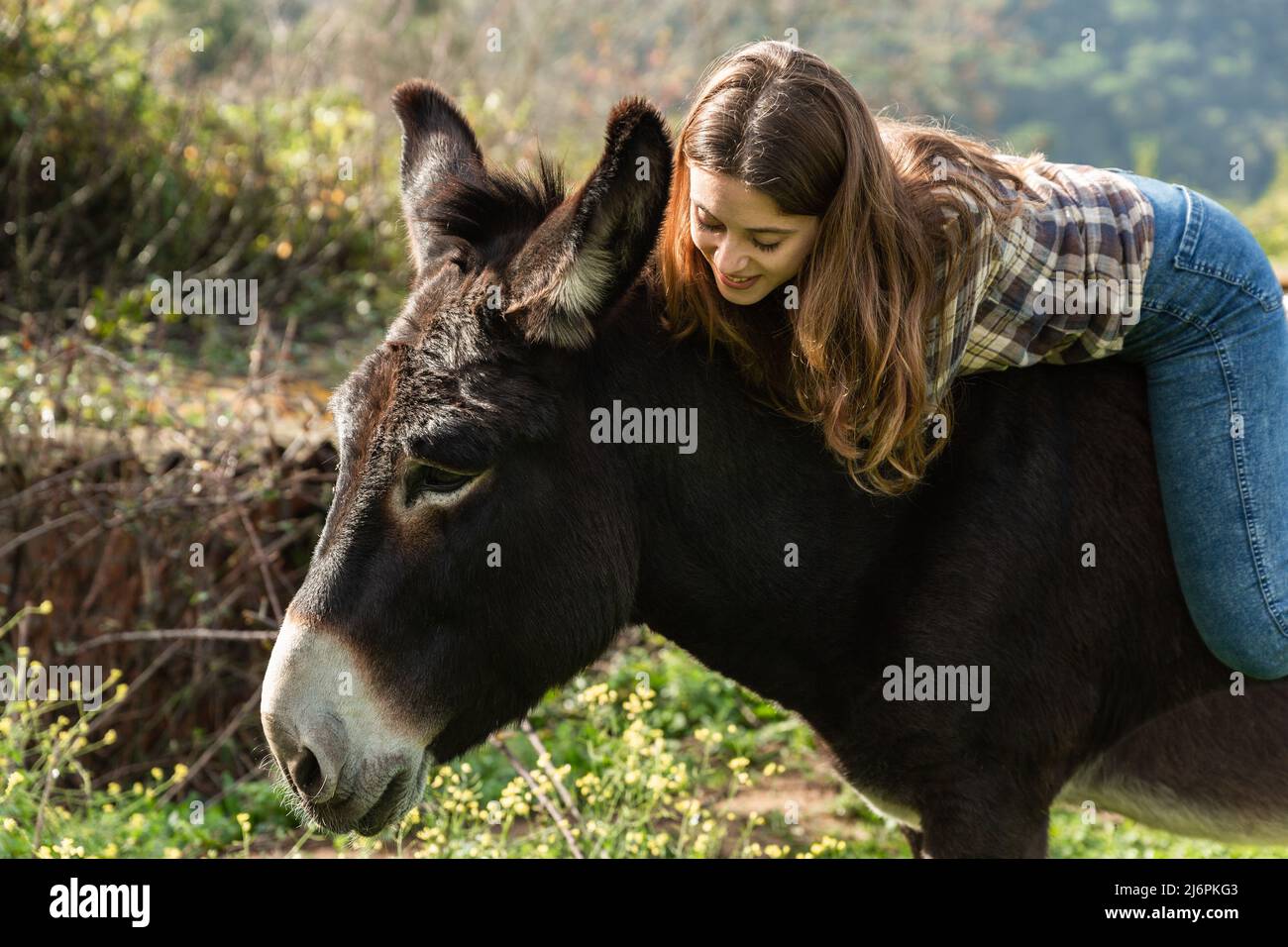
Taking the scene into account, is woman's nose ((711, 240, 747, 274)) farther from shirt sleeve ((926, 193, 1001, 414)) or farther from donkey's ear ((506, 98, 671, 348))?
shirt sleeve ((926, 193, 1001, 414))

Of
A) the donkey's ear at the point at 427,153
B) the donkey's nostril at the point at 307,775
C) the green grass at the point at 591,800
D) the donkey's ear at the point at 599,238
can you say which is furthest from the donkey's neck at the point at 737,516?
the green grass at the point at 591,800

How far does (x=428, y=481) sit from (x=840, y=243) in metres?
0.94

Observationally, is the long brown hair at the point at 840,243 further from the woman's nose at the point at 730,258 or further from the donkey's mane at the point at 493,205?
the donkey's mane at the point at 493,205

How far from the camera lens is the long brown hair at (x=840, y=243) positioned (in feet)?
7.30

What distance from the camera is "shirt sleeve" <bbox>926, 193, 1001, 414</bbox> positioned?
2.34 meters

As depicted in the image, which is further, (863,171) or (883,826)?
(883,826)

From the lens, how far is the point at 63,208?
6.39 meters

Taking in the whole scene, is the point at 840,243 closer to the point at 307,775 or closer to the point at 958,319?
the point at 958,319

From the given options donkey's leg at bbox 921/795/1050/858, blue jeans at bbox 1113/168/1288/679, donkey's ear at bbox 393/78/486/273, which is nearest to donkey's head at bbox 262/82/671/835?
donkey's ear at bbox 393/78/486/273

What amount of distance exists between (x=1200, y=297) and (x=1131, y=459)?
389mm

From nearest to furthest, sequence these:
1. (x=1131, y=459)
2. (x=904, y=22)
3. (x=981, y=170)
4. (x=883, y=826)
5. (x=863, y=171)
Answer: (x=863, y=171) < (x=981, y=170) < (x=1131, y=459) < (x=883, y=826) < (x=904, y=22)

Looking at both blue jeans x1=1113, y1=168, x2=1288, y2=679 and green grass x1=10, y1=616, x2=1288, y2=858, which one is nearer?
blue jeans x1=1113, y1=168, x2=1288, y2=679
